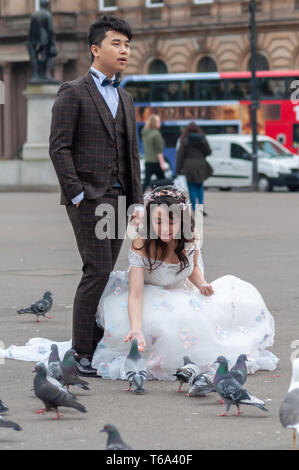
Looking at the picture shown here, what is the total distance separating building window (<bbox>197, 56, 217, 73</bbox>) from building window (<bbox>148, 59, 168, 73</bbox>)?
6.43ft

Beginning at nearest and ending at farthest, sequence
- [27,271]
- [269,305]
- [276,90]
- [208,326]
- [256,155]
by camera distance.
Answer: [208,326] < [269,305] < [27,271] < [256,155] < [276,90]

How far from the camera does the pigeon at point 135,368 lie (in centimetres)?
590

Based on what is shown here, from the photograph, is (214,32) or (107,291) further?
(214,32)

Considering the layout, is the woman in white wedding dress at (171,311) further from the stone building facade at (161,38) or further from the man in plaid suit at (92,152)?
the stone building facade at (161,38)

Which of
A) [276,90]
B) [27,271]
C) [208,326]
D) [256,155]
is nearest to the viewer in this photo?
[208,326]

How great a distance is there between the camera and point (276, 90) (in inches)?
1457

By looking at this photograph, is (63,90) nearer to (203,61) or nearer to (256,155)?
(256,155)

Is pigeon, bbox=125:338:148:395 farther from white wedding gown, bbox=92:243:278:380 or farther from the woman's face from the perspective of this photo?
the woman's face

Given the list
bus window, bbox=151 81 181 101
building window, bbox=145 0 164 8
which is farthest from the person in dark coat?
building window, bbox=145 0 164 8

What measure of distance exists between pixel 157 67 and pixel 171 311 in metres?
45.3

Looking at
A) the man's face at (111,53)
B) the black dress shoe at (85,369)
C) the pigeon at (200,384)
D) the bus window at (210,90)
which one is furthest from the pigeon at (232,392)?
the bus window at (210,90)

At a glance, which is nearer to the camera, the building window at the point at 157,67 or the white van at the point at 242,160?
the white van at the point at 242,160

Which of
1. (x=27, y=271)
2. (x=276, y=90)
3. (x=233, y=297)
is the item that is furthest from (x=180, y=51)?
(x=233, y=297)

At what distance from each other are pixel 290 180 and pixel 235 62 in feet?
54.3
